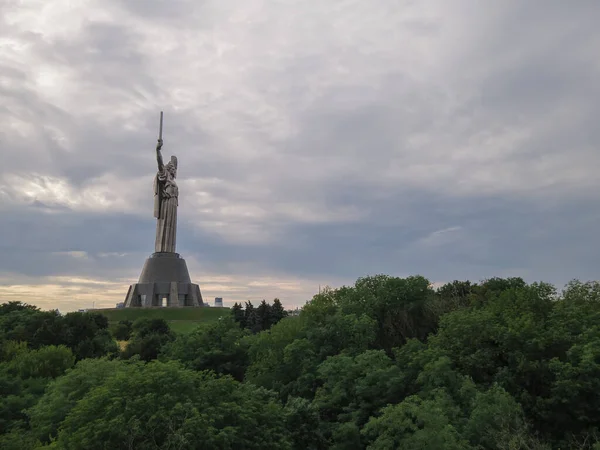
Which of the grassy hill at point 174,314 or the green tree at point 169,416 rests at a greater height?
the grassy hill at point 174,314

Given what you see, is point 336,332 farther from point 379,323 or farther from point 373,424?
point 373,424

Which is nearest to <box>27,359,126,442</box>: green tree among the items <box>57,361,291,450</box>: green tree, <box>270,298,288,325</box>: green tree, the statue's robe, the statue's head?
<box>57,361,291,450</box>: green tree

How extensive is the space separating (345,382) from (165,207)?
39750 mm

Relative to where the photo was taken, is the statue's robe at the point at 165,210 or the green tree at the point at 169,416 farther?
the statue's robe at the point at 165,210

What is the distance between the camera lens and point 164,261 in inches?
2311

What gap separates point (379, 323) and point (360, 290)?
2772 millimetres

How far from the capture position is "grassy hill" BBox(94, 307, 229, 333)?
53219 millimetres

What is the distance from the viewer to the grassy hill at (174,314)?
53219 millimetres

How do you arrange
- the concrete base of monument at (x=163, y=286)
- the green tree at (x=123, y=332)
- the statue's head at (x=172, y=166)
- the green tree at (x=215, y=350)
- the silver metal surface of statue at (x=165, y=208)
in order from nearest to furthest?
the green tree at (x=215, y=350)
the green tree at (x=123, y=332)
the concrete base of monument at (x=163, y=286)
the silver metal surface of statue at (x=165, y=208)
the statue's head at (x=172, y=166)

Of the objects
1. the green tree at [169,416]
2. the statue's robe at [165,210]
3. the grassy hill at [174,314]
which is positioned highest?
the statue's robe at [165,210]

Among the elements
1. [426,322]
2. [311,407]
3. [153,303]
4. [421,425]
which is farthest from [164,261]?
[421,425]

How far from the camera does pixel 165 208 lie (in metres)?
60.2

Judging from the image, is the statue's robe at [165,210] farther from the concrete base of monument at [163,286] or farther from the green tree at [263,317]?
the green tree at [263,317]

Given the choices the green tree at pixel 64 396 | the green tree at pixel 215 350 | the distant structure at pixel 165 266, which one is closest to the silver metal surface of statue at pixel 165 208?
the distant structure at pixel 165 266
